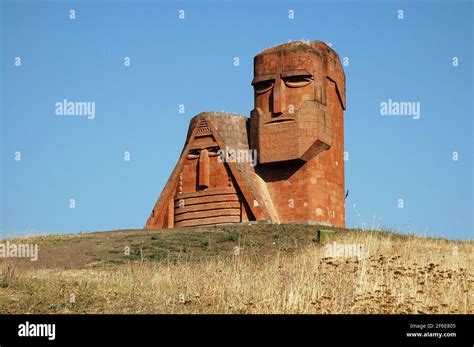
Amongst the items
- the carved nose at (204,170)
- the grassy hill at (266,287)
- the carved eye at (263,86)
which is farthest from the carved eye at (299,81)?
the grassy hill at (266,287)

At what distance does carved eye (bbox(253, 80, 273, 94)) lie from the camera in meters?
32.4

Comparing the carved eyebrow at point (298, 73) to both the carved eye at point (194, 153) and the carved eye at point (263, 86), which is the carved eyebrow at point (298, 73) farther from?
the carved eye at point (194, 153)

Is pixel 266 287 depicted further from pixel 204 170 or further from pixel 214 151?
pixel 214 151

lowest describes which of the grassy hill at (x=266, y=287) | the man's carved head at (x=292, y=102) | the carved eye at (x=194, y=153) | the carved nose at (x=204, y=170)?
the grassy hill at (x=266, y=287)

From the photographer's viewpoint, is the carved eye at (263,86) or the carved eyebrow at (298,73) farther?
the carved eye at (263,86)

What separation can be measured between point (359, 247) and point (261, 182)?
48.6 feet

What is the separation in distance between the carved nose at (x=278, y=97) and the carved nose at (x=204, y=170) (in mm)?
3536

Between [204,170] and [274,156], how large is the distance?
302 cm

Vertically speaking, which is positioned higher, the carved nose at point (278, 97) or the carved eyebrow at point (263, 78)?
the carved eyebrow at point (263, 78)

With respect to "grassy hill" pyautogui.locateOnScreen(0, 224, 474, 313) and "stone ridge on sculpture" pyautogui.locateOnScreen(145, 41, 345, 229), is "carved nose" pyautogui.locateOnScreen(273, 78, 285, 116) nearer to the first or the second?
"stone ridge on sculpture" pyautogui.locateOnScreen(145, 41, 345, 229)

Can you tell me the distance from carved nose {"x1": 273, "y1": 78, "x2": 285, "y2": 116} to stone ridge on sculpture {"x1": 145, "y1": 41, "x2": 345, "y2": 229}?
41mm

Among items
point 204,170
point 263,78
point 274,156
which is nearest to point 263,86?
point 263,78

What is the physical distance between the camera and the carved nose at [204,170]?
32375mm
